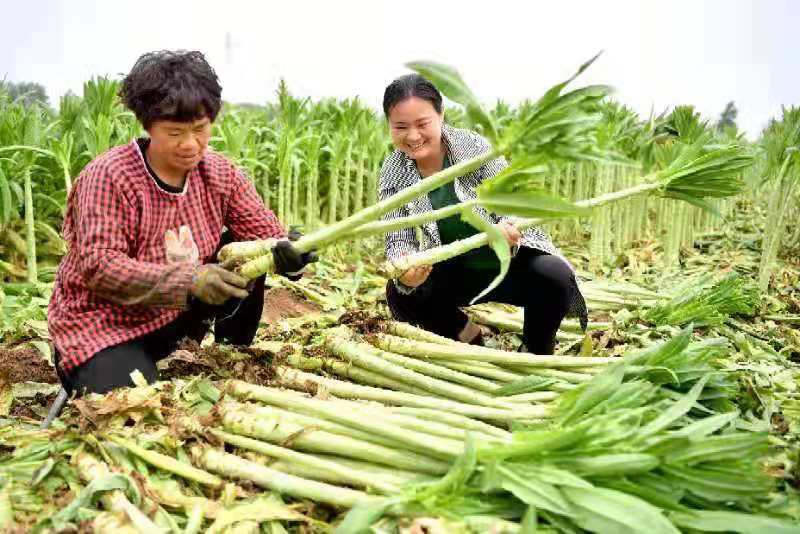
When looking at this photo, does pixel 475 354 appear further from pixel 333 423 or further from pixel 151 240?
pixel 151 240

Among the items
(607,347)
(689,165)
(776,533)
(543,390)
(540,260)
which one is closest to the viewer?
(776,533)

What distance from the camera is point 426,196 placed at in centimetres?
325

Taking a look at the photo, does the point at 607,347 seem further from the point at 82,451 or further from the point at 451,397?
the point at 82,451

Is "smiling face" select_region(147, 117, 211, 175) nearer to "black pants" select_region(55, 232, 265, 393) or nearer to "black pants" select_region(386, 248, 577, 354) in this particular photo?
"black pants" select_region(55, 232, 265, 393)

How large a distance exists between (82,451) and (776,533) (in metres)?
1.67

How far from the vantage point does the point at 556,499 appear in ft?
4.92

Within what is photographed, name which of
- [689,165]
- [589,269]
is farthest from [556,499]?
[589,269]

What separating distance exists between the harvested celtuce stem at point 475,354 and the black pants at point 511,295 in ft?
2.04

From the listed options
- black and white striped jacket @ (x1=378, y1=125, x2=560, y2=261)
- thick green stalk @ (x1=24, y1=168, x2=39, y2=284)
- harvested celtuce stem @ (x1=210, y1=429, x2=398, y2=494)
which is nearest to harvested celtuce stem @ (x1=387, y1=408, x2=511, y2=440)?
harvested celtuce stem @ (x1=210, y1=429, x2=398, y2=494)

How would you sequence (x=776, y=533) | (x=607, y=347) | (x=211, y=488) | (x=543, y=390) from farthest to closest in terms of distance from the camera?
(x=607, y=347), (x=543, y=390), (x=211, y=488), (x=776, y=533)

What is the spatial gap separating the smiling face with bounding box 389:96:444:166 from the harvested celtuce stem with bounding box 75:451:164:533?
5.82 ft

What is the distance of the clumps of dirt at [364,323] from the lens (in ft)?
9.23

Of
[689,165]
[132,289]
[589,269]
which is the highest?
[689,165]

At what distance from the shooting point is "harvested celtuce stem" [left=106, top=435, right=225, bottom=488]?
179 centimetres
